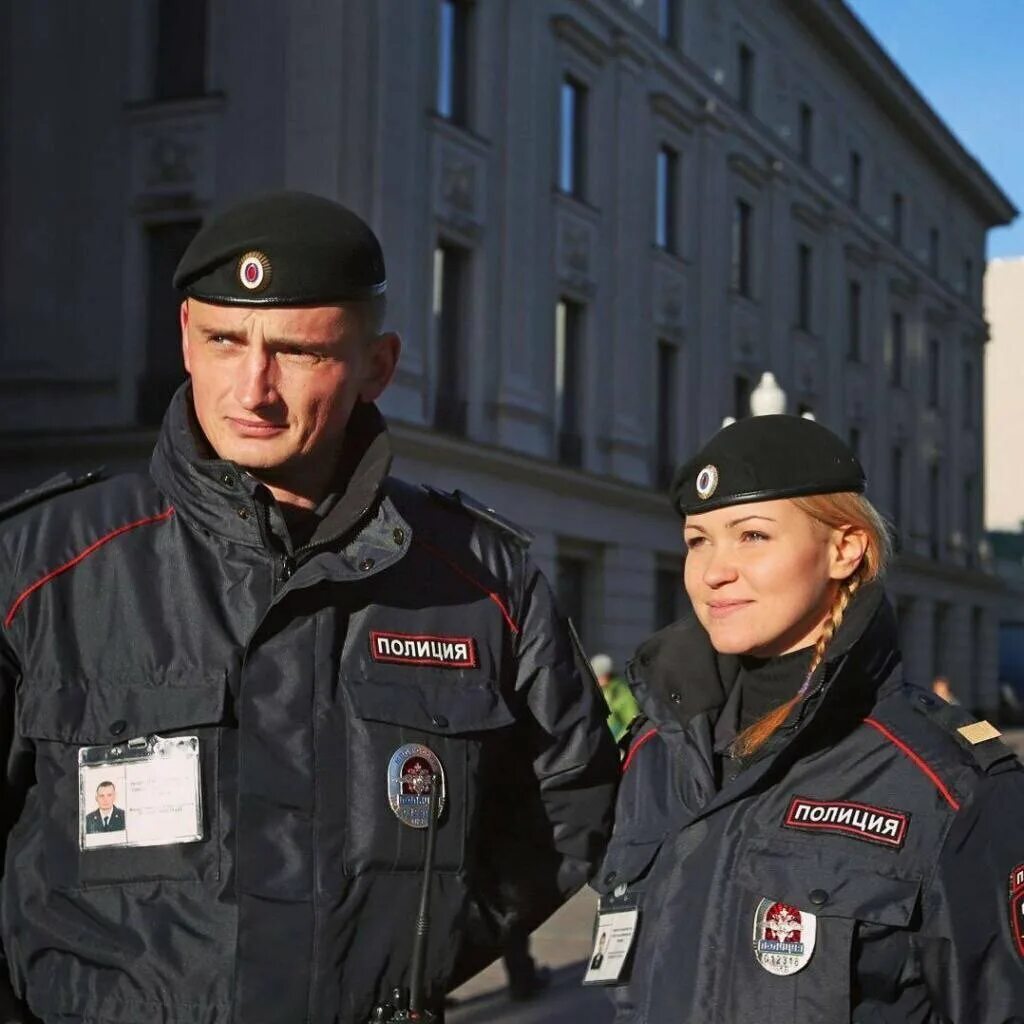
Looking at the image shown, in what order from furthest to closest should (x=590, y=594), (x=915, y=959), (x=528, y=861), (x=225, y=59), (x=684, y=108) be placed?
(x=684, y=108)
(x=590, y=594)
(x=225, y=59)
(x=528, y=861)
(x=915, y=959)

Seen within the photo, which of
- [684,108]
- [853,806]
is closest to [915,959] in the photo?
[853,806]

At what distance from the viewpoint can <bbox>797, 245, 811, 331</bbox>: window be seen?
32.4m

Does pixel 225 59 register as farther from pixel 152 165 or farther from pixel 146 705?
pixel 146 705

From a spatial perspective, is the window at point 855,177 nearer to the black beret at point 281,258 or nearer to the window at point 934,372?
the window at point 934,372

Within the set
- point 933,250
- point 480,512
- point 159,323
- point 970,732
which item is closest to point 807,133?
point 933,250

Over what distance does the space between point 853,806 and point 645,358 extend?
22821mm

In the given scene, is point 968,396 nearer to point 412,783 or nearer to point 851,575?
point 851,575

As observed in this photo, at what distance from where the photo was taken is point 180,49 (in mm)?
19391

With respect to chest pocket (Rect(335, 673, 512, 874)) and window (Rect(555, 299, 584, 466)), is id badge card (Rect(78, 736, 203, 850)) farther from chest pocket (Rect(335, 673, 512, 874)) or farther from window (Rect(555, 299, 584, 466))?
window (Rect(555, 299, 584, 466))

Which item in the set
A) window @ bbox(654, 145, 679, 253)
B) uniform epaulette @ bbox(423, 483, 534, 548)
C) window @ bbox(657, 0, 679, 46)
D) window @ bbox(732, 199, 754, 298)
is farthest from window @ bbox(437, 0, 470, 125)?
uniform epaulette @ bbox(423, 483, 534, 548)

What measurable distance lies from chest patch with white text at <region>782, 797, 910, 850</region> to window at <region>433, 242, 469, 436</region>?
17535 mm

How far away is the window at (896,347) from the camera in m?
38.1

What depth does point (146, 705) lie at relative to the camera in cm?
282

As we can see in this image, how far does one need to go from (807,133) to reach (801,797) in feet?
102
